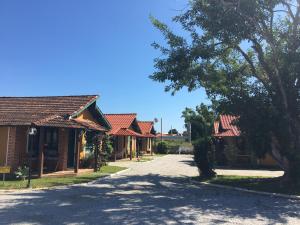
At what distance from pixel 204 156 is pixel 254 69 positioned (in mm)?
5629

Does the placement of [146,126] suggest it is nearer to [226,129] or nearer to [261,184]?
[226,129]

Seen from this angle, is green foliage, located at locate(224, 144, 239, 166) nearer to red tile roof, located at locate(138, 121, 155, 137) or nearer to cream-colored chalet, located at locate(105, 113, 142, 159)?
cream-colored chalet, located at locate(105, 113, 142, 159)

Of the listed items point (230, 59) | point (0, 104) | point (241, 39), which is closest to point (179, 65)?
point (241, 39)

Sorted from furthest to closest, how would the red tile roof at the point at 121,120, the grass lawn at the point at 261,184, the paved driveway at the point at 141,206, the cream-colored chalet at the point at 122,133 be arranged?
the red tile roof at the point at 121,120
the cream-colored chalet at the point at 122,133
the grass lawn at the point at 261,184
the paved driveway at the point at 141,206

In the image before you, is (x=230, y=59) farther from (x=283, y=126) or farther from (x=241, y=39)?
(x=283, y=126)

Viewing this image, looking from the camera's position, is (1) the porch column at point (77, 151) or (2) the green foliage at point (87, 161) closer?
(1) the porch column at point (77, 151)

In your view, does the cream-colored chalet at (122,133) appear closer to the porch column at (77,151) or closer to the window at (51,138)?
the porch column at (77,151)

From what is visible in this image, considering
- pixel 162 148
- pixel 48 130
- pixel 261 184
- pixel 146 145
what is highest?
pixel 146 145

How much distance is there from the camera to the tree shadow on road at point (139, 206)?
10461mm

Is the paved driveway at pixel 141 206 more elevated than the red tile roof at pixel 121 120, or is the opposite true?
the red tile roof at pixel 121 120

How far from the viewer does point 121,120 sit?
43062mm

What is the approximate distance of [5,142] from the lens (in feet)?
66.7

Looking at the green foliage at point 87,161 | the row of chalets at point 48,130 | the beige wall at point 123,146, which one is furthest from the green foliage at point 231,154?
the green foliage at point 87,161

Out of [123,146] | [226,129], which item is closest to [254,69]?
[226,129]
